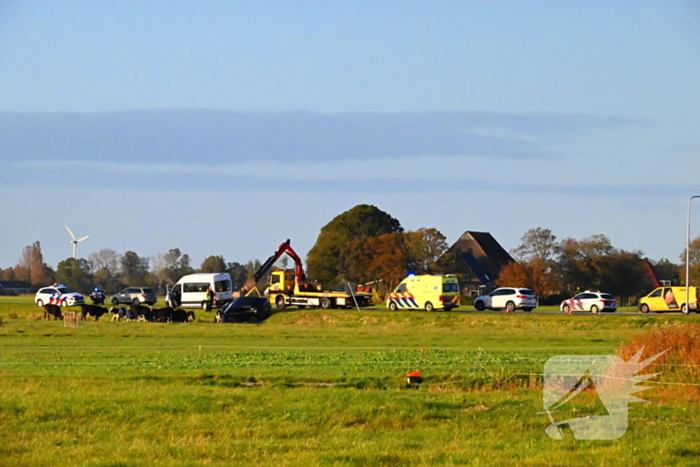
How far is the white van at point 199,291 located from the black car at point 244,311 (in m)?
8.95

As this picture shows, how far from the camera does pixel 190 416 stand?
57.2 feet

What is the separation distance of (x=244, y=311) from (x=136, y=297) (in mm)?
21958

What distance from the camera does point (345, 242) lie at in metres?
108

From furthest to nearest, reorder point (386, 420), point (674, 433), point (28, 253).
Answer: point (28, 253)
point (386, 420)
point (674, 433)

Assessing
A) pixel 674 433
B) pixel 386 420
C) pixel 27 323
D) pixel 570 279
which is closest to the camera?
pixel 674 433

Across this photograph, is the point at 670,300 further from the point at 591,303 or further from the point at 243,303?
the point at 243,303

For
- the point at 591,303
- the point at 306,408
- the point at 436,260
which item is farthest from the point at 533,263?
the point at 306,408

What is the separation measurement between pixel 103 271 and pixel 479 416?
151m

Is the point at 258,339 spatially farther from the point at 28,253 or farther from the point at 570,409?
the point at 28,253

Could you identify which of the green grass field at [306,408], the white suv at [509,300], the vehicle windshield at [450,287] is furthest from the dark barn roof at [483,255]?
the green grass field at [306,408]

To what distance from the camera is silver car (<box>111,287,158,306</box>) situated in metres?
74.2

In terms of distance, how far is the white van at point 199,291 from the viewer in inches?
2549

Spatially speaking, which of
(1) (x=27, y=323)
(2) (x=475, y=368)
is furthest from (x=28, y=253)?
(2) (x=475, y=368)

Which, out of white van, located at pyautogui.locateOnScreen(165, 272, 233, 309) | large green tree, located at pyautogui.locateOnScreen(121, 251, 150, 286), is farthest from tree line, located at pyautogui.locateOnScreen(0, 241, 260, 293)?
white van, located at pyautogui.locateOnScreen(165, 272, 233, 309)
